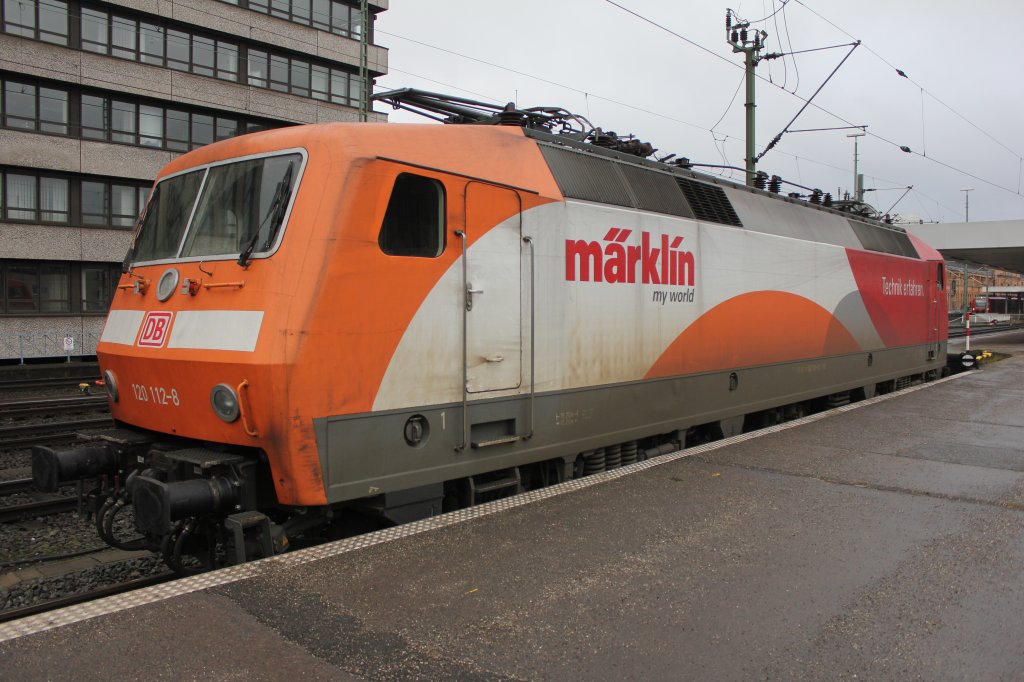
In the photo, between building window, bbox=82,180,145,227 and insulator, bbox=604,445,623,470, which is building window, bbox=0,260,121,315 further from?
insulator, bbox=604,445,623,470

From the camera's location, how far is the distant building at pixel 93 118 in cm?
2362

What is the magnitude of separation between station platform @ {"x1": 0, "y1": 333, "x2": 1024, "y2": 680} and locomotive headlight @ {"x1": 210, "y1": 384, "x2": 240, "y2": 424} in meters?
0.88

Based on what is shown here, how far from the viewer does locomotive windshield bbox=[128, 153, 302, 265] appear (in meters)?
Result: 4.70

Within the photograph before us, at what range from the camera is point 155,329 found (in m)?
5.05

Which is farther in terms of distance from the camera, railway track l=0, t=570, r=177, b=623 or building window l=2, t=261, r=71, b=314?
building window l=2, t=261, r=71, b=314

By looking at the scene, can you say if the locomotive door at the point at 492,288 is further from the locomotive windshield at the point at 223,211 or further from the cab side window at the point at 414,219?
the locomotive windshield at the point at 223,211

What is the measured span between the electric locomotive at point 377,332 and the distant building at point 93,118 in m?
20.5

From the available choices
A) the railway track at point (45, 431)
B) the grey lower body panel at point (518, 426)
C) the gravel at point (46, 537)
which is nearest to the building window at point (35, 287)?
the railway track at point (45, 431)

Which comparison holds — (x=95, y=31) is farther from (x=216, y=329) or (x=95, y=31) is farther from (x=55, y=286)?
(x=216, y=329)

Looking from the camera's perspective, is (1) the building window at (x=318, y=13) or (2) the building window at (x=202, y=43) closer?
(2) the building window at (x=202, y=43)

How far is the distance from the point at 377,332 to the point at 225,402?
3.24 ft

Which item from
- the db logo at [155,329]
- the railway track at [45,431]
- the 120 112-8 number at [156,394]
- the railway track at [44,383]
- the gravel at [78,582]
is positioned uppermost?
the db logo at [155,329]

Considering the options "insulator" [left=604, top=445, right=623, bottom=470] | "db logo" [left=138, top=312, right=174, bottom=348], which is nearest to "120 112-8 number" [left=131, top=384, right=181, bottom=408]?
"db logo" [left=138, top=312, right=174, bottom=348]

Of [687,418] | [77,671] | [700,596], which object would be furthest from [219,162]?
[687,418]
